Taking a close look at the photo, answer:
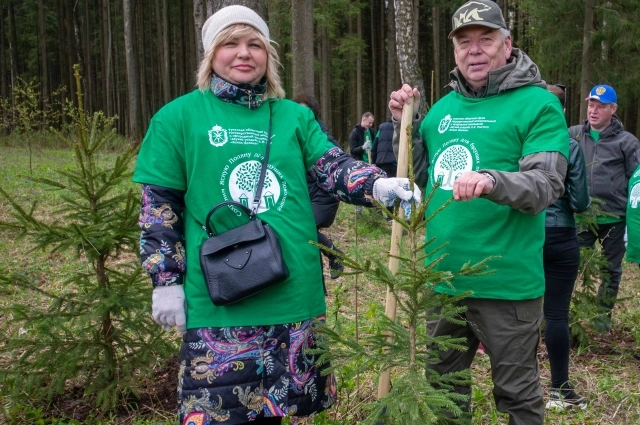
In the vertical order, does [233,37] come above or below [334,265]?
above

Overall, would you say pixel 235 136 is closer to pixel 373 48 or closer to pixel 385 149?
pixel 385 149

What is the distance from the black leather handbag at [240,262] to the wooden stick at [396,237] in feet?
1.49

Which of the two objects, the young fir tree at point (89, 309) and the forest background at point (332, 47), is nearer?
the young fir tree at point (89, 309)

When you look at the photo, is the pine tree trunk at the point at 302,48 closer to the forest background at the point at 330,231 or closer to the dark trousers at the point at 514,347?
the forest background at the point at 330,231

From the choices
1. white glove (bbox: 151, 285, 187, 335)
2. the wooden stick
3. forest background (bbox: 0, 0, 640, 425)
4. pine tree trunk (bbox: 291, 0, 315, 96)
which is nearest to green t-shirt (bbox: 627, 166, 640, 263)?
forest background (bbox: 0, 0, 640, 425)

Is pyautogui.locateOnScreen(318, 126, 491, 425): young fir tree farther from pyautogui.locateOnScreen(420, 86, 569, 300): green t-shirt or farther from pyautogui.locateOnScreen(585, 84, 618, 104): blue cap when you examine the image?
pyautogui.locateOnScreen(585, 84, 618, 104): blue cap

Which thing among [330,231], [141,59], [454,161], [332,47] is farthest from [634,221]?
[141,59]

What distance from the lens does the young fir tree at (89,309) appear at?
3.22 metres

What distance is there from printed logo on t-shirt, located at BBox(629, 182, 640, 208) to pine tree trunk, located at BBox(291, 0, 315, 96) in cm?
474

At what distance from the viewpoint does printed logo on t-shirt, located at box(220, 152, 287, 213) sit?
220 centimetres

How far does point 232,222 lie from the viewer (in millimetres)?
2211

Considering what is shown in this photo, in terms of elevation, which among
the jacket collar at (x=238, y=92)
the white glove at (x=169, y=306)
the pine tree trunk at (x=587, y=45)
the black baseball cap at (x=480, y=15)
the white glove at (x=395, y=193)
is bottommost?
the white glove at (x=169, y=306)

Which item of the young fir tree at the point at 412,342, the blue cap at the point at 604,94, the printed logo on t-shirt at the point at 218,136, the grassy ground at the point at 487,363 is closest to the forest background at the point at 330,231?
the grassy ground at the point at 487,363

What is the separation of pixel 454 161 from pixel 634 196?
3012mm
